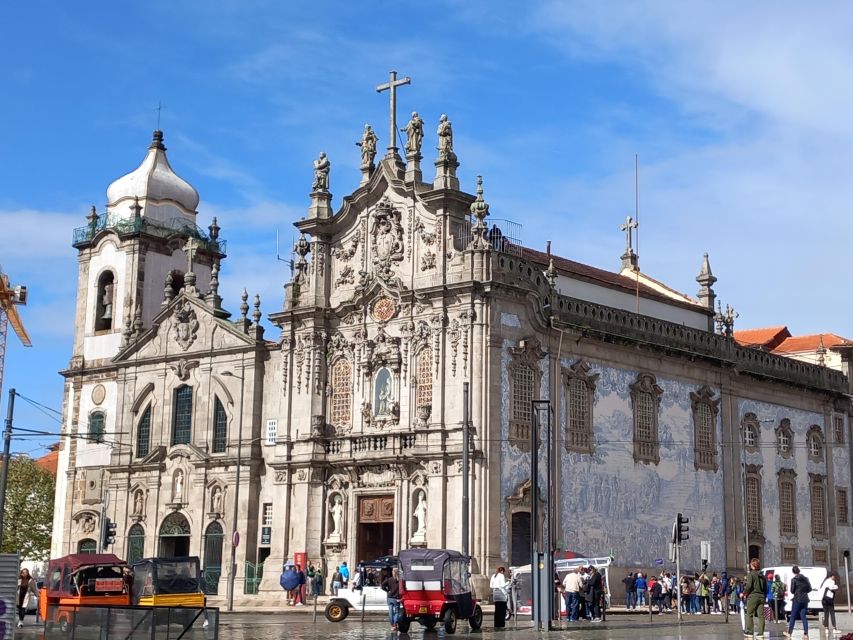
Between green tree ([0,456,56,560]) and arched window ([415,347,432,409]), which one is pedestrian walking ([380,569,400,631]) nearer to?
arched window ([415,347,432,409])

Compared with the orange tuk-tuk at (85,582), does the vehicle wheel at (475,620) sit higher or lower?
lower

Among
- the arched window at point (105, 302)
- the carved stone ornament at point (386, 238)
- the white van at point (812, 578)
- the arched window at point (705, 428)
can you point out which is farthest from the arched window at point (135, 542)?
the white van at point (812, 578)

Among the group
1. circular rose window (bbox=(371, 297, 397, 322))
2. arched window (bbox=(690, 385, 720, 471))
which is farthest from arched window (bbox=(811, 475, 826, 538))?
circular rose window (bbox=(371, 297, 397, 322))

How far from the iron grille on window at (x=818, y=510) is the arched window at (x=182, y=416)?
29.2m

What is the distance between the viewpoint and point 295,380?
2045 inches

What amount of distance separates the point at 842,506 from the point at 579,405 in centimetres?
2043

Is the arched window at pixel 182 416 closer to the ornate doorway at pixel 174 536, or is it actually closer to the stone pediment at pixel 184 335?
the stone pediment at pixel 184 335

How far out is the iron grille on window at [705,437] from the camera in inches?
2147

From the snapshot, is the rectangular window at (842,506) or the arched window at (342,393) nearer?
the arched window at (342,393)

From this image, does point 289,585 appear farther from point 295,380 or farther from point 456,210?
point 456,210

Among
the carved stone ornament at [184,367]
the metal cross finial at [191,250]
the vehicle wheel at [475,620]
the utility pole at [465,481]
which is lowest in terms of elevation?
the vehicle wheel at [475,620]

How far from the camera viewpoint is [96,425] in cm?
6034

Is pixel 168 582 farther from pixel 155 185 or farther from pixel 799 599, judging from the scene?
pixel 155 185

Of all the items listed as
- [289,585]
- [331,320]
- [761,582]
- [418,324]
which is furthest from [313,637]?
[331,320]
